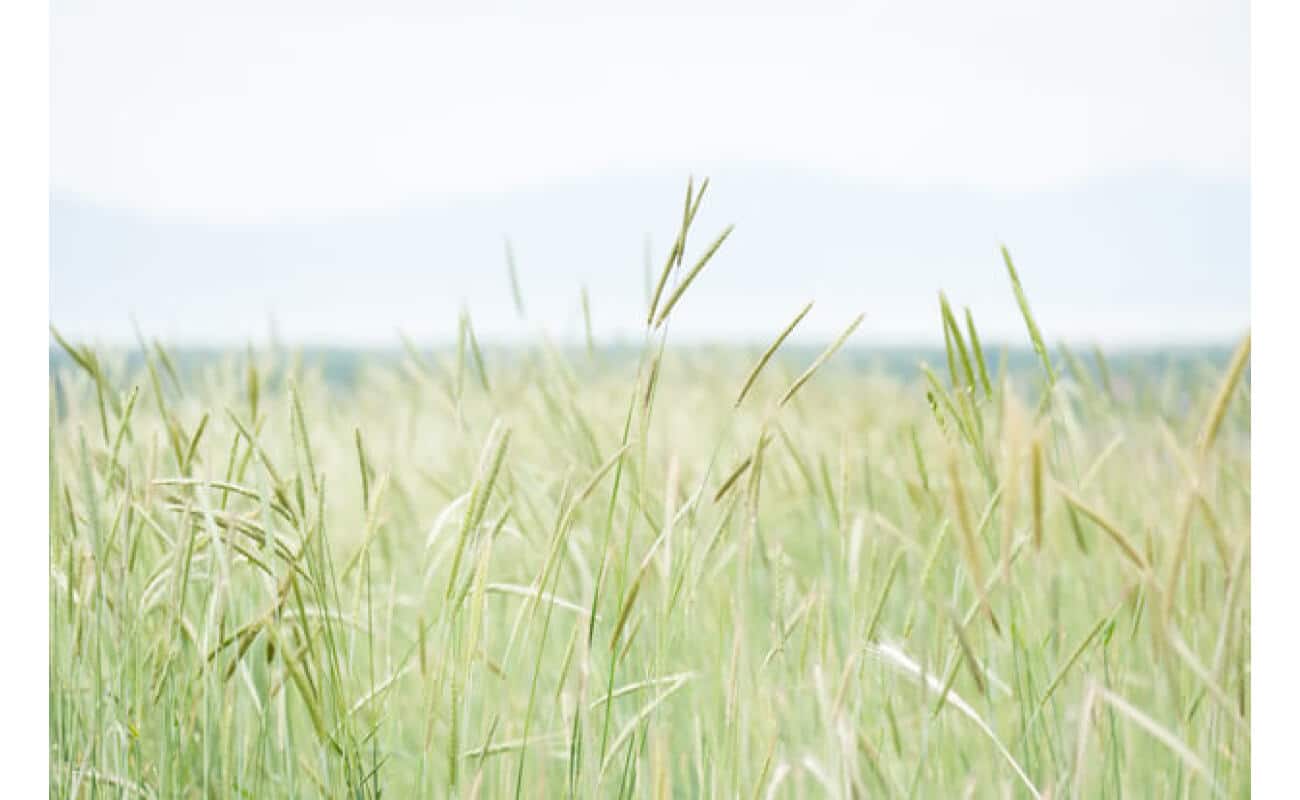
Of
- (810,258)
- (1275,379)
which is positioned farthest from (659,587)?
(1275,379)

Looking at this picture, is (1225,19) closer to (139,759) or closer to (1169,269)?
(1169,269)

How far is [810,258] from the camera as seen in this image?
50.3 inches

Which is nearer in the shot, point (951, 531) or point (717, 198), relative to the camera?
point (951, 531)

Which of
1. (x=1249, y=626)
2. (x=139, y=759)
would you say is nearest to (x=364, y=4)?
Answer: (x=139, y=759)

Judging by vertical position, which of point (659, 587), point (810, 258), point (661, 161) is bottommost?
point (659, 587)

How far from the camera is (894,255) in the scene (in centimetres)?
126

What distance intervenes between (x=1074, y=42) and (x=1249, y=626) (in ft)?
2.06
